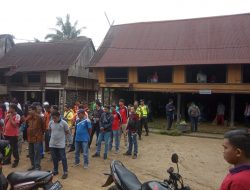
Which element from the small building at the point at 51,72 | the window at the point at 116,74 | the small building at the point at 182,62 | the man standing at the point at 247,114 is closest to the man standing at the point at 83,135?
the small building at the point at 182,62

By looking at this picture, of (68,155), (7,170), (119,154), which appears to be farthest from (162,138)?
(7,170)

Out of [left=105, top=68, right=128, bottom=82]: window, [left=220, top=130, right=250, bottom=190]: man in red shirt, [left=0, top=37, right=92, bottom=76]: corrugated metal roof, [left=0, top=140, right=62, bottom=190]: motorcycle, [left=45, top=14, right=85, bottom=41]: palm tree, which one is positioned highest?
[left=45, top=14, right=85, bottom=41]: palm tree

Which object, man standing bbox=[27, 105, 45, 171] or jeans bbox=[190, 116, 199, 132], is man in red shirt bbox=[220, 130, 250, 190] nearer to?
man standing bbox=[27, 105, 45, 171]

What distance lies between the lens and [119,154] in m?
11.4

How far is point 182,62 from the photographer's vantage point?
850 inches

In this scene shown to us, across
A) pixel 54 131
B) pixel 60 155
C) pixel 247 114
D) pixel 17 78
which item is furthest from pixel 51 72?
pixel 60 155

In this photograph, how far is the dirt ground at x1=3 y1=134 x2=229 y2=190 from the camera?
8203 mm

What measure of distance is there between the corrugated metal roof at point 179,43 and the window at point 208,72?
1272mm

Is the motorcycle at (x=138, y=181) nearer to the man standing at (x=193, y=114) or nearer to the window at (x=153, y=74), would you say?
the man standing at (x=193, y=114)

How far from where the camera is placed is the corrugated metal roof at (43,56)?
28.9m

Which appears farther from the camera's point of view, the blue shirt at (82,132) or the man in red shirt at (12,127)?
the man in red shirt at (12,127)

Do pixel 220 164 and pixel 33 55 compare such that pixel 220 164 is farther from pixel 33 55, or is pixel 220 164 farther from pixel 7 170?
pixel 33 55

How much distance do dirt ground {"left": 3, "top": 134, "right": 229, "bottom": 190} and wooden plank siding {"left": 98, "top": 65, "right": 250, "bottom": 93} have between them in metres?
7.05

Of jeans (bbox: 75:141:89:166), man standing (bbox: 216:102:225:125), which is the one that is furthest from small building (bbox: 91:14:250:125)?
jeans (bbox: 75:141:89:166)
